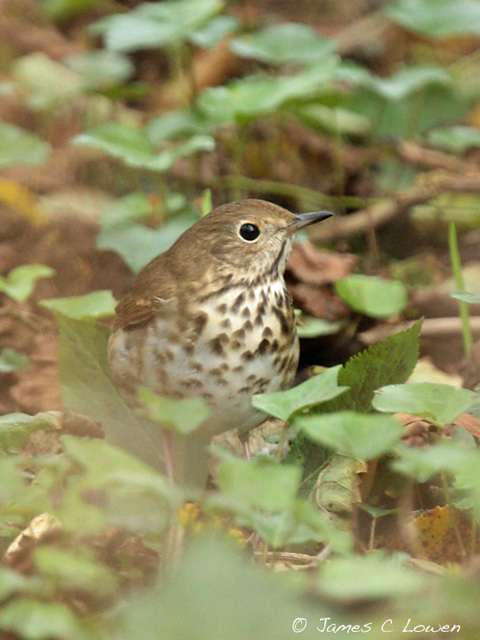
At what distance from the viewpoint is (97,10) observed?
739 cm

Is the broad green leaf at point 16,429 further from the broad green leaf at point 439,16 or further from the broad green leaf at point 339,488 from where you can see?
the broad green leaf at point 439,16

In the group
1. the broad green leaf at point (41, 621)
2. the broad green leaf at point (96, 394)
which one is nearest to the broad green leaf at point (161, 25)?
the broad green leaf at point (96, 394)

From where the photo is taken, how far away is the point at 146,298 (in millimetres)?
2953

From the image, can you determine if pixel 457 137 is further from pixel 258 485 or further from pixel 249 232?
pixel 258 485

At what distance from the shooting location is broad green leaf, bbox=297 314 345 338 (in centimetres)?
329

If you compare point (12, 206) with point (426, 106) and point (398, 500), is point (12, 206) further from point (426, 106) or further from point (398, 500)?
point (398, 500)

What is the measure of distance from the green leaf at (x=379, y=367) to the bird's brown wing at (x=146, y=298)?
0.64m

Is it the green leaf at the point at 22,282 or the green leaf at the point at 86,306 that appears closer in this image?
the green leaf at the point at 86,306

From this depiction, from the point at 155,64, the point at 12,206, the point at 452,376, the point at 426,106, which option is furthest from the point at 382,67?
the point at 452,376

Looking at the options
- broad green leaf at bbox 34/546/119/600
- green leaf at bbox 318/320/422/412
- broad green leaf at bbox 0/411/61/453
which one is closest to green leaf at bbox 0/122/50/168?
broad green leaf at bbox 0/411/61/453

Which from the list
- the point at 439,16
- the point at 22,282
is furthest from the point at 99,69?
the point at 22,282

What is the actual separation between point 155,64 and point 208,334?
4.72m

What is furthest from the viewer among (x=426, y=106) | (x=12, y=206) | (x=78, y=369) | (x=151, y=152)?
(x=426, y=106)

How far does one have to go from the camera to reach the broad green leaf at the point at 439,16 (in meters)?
4.63
